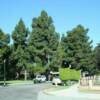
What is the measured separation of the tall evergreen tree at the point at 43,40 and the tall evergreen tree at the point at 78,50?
4.98 m

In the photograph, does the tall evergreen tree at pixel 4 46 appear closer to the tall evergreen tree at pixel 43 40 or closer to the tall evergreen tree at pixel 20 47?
the tall evergreen tree at pixel 20 47

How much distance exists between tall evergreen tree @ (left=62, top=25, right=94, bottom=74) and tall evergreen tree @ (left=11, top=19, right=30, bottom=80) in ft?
34.7

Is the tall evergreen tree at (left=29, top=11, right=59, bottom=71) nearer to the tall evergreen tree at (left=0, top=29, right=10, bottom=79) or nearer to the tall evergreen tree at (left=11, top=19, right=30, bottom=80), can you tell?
the tall evergreen tree at (left=11, top=19, right=30, bottom=80)

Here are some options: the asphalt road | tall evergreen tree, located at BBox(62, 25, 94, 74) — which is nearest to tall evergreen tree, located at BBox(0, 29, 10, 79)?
tall evergreen tree, located at BBox(62, 25, 94, 74)

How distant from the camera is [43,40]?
350ft

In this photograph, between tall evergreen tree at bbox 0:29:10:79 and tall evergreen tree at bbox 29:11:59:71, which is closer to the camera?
tall evergreen tree at bbox 0:29:10:79

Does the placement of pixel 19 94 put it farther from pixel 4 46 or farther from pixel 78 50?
pixel 78 50

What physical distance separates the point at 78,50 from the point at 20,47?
51.5 feet

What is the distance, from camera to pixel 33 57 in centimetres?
10819

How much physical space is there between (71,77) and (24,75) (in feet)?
189

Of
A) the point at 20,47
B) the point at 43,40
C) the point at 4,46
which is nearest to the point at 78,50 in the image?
the point at 43,40

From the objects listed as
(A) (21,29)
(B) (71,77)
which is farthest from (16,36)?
(B) (71,77)

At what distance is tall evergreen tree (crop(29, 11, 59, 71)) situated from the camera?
344ft

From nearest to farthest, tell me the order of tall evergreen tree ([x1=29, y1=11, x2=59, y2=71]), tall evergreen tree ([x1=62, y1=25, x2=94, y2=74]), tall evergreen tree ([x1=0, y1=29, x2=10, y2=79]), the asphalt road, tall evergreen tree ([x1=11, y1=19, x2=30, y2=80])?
the asphalt road → tall evergreen tree ([x1=0, y1=29, x2=10, y2=79]) → tall evergreen tree ([x1=29, y1=11, x2=59, y2=71]) → tall evergreen tree ([x1=62, y1=25, x2=94, y2=74]) → tall evergreen tree ([x1=11, y1=19, x2=30, y2=80])
